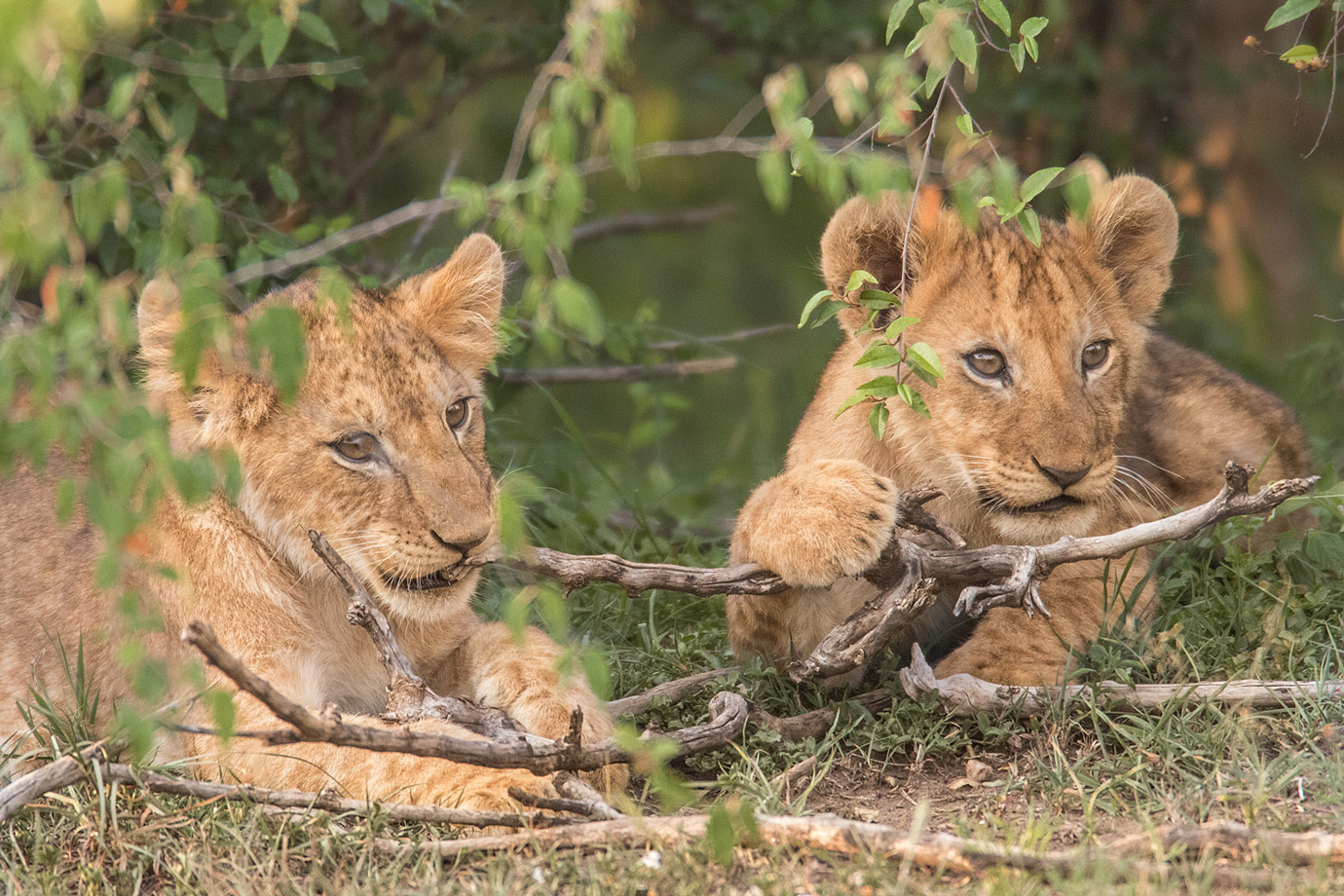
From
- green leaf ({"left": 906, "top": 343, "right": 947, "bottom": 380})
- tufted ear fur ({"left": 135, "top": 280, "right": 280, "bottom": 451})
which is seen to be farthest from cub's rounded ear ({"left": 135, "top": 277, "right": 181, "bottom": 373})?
green leaf ({"left": 906, "top": 343, "right": 947, "bottom": 380})

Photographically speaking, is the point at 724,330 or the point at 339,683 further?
the point at 724,330

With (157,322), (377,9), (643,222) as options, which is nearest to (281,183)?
(377,9)

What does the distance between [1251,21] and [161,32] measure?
21.0 ft

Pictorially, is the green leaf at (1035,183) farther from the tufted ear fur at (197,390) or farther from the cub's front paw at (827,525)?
the tufted ear fur at (197,390)

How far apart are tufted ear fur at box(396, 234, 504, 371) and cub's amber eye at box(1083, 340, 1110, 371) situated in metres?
1.55

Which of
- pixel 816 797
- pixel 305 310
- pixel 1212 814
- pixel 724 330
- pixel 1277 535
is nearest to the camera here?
pixel 1212 814

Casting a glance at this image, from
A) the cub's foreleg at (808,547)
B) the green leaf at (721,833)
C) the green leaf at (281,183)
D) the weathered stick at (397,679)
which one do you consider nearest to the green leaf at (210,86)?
Result: the green leaf at (281,183)

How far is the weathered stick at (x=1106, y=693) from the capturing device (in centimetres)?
327

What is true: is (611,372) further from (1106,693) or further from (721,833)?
(721,833)

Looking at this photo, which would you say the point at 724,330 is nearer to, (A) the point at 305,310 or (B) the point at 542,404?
(B) the point at 542,404

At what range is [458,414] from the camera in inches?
138

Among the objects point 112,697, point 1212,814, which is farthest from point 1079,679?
point 112,697

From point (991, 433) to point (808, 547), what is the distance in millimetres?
582

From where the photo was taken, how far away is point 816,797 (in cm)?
316
